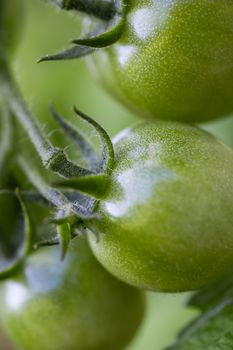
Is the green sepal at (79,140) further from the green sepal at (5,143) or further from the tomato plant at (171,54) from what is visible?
the green sepal at (5,143)

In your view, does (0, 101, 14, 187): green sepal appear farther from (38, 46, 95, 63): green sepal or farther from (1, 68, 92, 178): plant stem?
(38, 46, 95, 63): green sepal

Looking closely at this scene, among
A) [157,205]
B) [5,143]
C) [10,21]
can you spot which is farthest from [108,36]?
[10,21]

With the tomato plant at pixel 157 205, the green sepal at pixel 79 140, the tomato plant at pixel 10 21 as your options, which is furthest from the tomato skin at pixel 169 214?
the tomato plant at pixel 10 21

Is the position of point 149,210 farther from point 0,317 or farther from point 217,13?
point 0,317

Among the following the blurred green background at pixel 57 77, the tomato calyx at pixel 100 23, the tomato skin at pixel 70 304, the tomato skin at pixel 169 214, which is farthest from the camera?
the blurred green background at pixel 57 77

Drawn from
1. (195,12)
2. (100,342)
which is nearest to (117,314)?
(100,342)

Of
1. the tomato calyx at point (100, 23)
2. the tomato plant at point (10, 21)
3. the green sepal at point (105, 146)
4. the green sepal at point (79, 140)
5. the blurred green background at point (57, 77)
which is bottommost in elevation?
the blurred green background at point (57, 77)

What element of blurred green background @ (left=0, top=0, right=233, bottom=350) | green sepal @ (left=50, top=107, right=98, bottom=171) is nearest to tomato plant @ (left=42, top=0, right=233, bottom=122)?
green sepal @ (left=50, top=107, right=98, bottom=171)

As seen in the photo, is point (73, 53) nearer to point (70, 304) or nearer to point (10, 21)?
point (70, 304)
